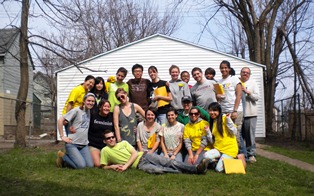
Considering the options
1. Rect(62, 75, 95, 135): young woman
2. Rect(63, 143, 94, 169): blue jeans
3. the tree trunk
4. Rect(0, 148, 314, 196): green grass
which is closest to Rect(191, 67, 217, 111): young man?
Rect(0, 148, 314, 196): green grass

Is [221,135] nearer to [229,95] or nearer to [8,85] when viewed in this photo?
[229,95]

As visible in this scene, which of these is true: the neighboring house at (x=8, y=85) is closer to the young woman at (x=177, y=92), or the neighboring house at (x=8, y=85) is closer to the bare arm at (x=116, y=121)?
the bare arm at (x=116, y=121)

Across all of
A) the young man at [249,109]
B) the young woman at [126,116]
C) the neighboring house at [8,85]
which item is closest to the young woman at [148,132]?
the young woman at [126,116]

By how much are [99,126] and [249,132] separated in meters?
3.09

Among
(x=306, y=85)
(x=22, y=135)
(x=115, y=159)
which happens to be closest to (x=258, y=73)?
(x=306, y=85)

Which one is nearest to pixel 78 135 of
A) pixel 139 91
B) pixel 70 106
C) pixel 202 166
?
pixel 70 106

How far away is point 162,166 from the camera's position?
264 inches

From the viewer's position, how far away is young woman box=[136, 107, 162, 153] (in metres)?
7.44

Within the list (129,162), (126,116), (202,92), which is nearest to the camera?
(129,162)

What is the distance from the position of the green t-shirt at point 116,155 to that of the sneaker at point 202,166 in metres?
1.15

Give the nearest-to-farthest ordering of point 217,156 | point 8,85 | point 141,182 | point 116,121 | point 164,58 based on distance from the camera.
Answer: point 141,182 → point 217,156 → point 116,121 → point 164,58 → point 8,85

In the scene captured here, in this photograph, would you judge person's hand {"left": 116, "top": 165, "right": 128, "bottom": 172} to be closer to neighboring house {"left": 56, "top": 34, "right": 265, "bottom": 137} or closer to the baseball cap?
the baseball cap

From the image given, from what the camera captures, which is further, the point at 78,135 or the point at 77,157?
the point at 78,135

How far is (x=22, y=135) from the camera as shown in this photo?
12656 mm
